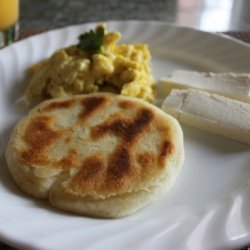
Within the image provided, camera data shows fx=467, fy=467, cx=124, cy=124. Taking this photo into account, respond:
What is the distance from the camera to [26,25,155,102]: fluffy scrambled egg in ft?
7.51

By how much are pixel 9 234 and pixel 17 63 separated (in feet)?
4.21

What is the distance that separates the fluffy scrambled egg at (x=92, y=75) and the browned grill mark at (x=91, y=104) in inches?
5.4

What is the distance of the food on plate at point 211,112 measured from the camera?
2.03 metres

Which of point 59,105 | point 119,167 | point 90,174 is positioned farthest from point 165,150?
point 59,105

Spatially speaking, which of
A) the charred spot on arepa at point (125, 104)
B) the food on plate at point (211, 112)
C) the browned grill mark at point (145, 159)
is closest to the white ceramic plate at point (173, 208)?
the food on plate at point (211, 112)

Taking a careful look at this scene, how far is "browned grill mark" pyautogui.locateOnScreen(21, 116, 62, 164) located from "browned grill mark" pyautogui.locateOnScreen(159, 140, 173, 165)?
0.43m

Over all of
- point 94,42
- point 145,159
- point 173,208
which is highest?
point 94,42

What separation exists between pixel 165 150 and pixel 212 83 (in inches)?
23.9

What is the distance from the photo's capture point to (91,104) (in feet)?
6.98

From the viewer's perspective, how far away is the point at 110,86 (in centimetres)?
236

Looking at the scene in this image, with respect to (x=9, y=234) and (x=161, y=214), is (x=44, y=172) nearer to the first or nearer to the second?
(x=9, y=234)

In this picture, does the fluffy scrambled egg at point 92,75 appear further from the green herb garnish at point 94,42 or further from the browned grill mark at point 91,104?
the browned grill mark at point 91,104

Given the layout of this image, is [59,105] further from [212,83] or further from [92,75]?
[212,83]

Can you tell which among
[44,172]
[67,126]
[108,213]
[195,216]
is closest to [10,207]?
[44,172]
